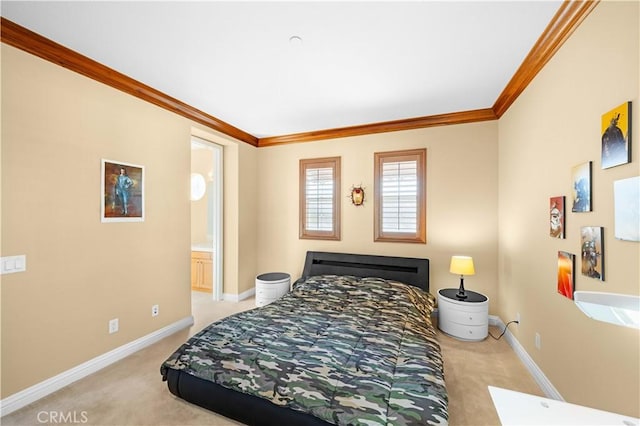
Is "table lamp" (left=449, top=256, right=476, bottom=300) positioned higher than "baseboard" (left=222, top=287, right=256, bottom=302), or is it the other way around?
"table lamp" (left=449, top=256, right=476, bottom=300)

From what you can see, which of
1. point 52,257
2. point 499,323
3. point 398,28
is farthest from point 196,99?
point 499,323

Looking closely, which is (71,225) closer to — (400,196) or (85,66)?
(85,66)

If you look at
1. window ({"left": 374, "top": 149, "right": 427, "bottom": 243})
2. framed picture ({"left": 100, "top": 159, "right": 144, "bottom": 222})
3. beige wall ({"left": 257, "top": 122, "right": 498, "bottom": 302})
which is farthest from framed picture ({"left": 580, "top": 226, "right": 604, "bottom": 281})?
framed picture ({"left": 100, "top": 159, "right": 144, "bottom": 222})

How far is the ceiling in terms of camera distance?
1.73 metres

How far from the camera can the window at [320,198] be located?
13.5 feet

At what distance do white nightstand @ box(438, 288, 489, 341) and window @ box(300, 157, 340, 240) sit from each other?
1771mm

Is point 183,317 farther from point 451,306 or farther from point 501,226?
point 501,226

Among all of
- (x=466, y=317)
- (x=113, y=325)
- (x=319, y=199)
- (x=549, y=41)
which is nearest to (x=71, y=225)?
(x=113, y=325)

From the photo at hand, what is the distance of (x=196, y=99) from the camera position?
3.07m

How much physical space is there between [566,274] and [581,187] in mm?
615

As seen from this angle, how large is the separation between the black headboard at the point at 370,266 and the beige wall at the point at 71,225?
6.38ft

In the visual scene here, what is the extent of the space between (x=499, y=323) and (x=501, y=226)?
119cm

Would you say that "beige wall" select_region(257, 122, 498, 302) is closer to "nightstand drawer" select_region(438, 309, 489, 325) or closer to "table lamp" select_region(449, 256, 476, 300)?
"table lamp" select_region(449, 256, 476, 300)

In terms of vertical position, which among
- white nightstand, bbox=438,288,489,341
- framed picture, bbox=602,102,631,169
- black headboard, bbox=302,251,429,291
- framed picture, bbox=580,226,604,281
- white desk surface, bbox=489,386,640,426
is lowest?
white nightstand, bbox=438,288,489,341
